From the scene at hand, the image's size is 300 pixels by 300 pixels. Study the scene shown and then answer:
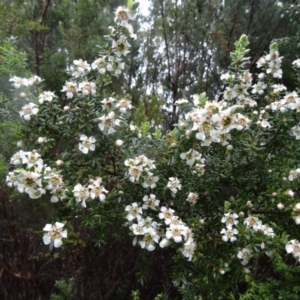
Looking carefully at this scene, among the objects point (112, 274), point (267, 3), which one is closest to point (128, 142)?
point (112, 274)

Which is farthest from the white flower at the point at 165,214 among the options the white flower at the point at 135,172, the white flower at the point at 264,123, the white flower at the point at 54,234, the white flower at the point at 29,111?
the white flower at the point at 29,111

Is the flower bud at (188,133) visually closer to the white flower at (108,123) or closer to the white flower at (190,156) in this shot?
the white flower at (190,156)

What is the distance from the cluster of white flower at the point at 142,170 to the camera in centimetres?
198

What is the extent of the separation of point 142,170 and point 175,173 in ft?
1.05

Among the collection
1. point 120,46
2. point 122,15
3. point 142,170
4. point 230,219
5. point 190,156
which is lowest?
point 230,219

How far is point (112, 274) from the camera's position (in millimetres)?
3836

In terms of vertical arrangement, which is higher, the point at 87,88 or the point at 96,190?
the point at 87,88

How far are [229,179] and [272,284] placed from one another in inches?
30.6

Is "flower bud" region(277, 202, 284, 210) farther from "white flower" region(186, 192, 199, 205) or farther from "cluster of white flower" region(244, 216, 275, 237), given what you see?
"white flower" region(186, 192, 199, 205)

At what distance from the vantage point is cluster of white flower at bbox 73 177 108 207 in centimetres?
191

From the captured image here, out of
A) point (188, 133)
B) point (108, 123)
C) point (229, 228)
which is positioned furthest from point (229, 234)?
point (108, 123)

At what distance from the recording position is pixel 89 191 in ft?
6.45

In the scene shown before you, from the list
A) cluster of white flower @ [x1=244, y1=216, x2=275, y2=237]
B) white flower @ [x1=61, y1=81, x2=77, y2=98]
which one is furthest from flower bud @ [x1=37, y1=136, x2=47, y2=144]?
cluster of white flower @ [x1=244, y1=216, x2=275, y2=237]

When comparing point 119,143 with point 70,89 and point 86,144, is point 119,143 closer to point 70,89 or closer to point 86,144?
point 86,144
